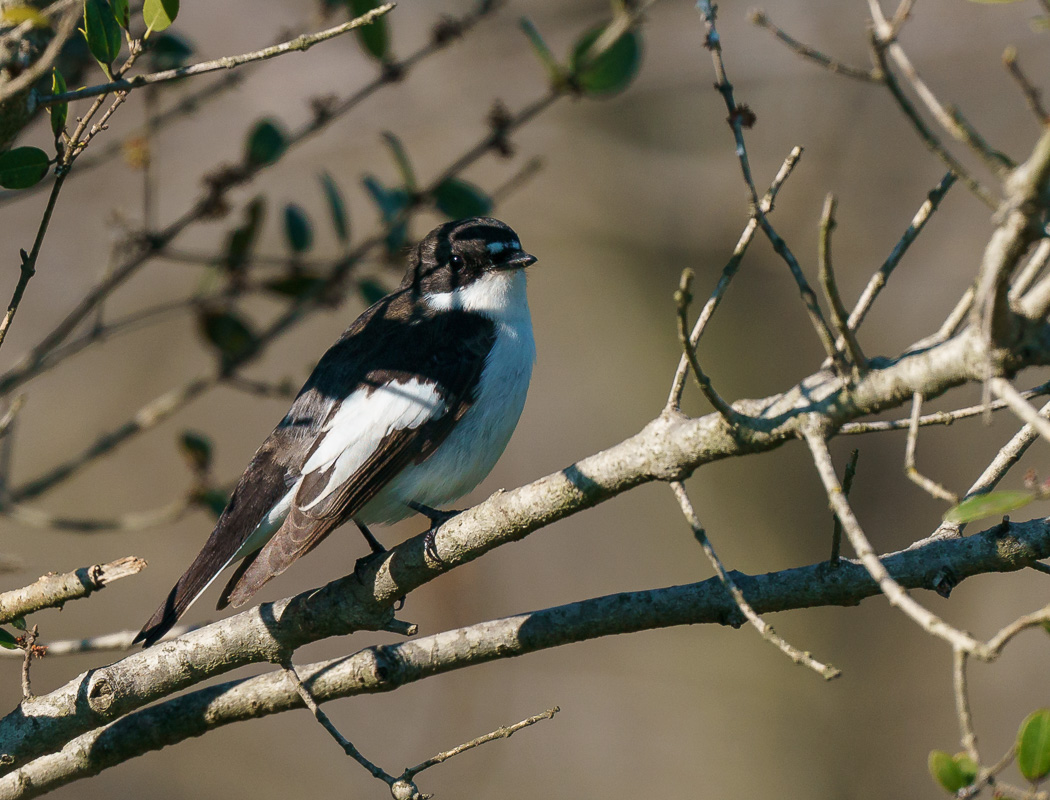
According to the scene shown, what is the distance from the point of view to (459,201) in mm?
3863

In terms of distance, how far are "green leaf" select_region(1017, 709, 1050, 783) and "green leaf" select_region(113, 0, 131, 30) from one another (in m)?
2.38

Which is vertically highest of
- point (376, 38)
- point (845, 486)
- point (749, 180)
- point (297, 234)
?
point (376, 38)

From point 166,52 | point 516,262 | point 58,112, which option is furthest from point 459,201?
point 58,112

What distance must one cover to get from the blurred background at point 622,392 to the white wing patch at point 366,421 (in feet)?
13.4

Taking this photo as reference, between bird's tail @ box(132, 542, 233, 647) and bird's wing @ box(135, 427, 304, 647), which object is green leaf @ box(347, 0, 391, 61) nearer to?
bird's wing @ box(135, 427, 304, 647)

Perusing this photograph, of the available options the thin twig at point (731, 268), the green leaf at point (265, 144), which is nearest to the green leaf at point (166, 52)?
the green leaf at point (265, 144)

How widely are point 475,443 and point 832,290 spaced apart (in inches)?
88.9

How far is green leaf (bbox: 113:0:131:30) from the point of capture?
2.32 m

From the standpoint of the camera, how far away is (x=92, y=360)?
769cm

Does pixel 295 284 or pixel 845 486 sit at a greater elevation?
pixel 295 284

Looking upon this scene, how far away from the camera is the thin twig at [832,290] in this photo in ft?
4.90

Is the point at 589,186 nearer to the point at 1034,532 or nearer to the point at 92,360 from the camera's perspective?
the point at 92,360

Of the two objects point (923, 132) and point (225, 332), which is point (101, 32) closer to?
point (225, 332)

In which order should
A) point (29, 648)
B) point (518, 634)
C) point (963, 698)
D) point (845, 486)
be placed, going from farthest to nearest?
point (518, 634) → point (29, 648) → point (845, 486) → point (963, 698)
